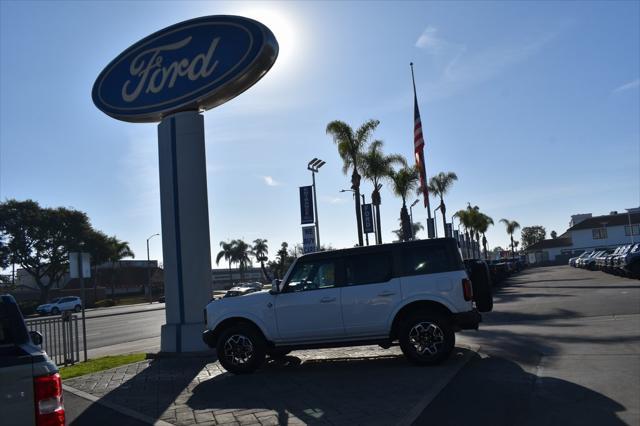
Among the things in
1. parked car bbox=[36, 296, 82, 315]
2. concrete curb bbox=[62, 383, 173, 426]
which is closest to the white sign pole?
concrete curb bbox=[62, 383, 173, 426]

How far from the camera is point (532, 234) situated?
159 m

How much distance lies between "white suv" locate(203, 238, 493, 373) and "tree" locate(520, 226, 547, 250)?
518ft

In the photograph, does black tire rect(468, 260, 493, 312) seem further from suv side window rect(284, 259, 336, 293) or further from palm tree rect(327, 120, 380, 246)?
palm tree rect(327, 120, 380, 246)

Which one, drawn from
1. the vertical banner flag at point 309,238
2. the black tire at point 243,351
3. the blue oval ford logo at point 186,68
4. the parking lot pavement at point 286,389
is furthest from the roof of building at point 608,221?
the black tire at point 243,351

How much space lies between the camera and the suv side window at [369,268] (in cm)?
955

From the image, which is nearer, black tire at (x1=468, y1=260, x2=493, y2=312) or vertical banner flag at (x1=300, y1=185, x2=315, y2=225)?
black tire at (x1=468, y1=260, x2=493, y2=312)

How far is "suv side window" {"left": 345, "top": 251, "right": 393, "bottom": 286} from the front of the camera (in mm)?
9555

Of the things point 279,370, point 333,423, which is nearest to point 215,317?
point 279,370

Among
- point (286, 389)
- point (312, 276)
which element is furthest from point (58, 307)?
point (286, 389)

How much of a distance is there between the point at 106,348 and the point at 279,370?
9.94 meters

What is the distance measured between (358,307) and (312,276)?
3.07ft

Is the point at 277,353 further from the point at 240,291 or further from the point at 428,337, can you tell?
the point at 240,291

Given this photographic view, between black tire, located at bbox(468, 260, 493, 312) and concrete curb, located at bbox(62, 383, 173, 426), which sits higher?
black tire, located at bbox(468, 260, 493, 312)

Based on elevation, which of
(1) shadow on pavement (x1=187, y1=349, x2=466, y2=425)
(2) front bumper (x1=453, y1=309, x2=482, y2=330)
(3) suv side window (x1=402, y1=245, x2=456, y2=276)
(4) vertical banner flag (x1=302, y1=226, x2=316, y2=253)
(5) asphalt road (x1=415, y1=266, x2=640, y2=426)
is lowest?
(5) asphalt road (x1=415, y1=266, x2=640, y2=426)
